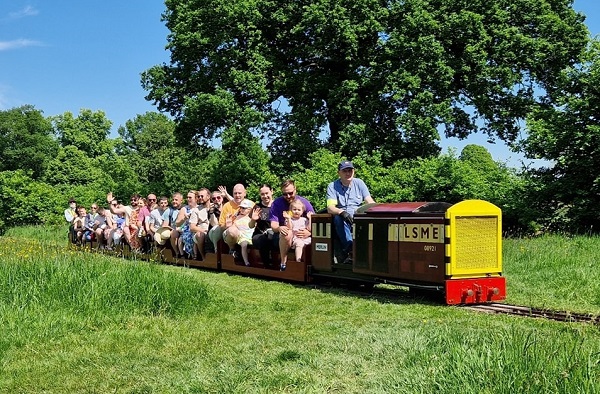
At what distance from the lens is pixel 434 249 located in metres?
8.48

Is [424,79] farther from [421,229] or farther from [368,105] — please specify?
[421,229]

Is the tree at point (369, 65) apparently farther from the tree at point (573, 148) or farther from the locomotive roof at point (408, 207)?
the locomotive roof at point (408, 207)

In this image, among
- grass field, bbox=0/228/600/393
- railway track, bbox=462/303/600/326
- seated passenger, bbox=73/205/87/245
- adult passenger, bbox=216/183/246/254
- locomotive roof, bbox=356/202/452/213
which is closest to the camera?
grass field, bbox=0/228/600/393

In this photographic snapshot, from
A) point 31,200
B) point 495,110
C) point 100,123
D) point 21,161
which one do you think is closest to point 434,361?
point 495,110

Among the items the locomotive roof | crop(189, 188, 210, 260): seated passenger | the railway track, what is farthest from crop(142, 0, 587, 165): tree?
the railway track

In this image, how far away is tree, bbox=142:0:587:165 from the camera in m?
24.9

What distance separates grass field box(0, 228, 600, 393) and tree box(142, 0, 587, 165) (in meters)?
14.7

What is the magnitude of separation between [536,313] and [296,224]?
498 cm

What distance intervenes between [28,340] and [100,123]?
62.5 metres

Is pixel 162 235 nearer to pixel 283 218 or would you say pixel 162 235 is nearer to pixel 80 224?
pixel 283 218

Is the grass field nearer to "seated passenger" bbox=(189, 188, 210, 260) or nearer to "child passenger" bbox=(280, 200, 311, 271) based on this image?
"child passenger" bbox=(280, 200, 311, 271)

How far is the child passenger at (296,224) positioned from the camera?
11.3m

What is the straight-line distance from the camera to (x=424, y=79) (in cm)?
2494

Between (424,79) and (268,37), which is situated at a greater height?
(268,37)
